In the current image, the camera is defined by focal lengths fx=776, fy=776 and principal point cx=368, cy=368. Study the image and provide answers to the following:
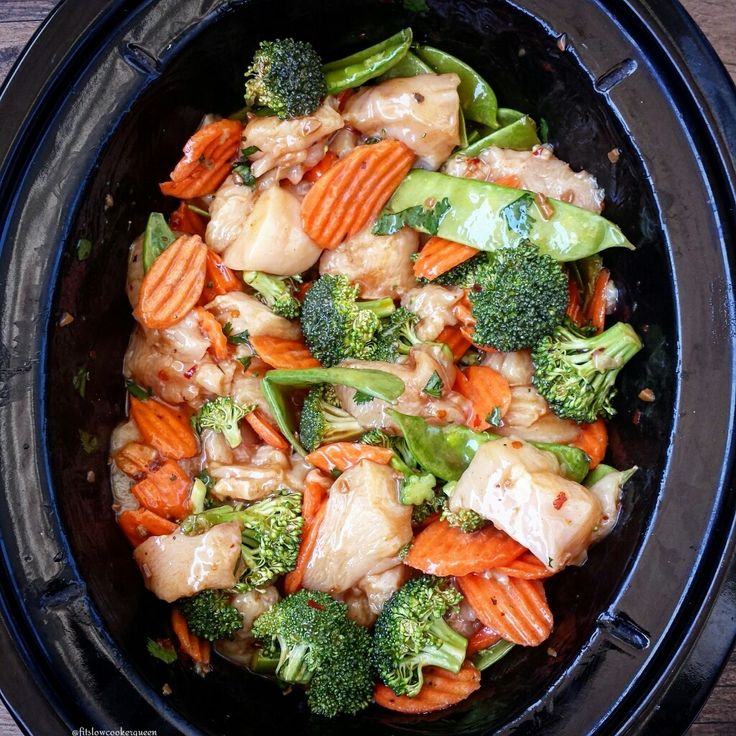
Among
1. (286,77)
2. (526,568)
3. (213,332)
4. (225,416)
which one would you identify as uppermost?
(286,77)

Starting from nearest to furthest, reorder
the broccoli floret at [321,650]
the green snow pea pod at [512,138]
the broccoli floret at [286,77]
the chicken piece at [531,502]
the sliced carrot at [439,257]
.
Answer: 1. the chicken piece at [531,502]
2. the broccoli floret at [321,650]
3. the broccoli floret at [286,77]
4. the sliced carrot at [439,257]
5. the green snow pea pod at [512,138]

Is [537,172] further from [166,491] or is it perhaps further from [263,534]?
[166,491]

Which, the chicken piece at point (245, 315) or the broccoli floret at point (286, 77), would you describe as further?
the chicken piece at point (245, 315)

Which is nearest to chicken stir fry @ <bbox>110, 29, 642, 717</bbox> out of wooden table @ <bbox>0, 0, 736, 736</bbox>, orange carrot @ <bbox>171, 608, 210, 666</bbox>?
orange carrot @ <bbox>171, 608, 210, 666</bbox>

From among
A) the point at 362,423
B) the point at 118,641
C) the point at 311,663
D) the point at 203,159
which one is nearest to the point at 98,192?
the point at 203,159

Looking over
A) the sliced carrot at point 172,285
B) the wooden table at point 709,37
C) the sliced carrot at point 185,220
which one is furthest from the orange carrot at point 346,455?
the wooden table at point 709,37

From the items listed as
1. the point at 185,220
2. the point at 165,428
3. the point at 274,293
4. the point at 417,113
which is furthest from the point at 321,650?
the point at 417,113

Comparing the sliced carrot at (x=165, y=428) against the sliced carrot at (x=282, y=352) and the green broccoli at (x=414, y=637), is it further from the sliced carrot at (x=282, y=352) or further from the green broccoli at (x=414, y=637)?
the green broccoli at (x=414, y=637)
